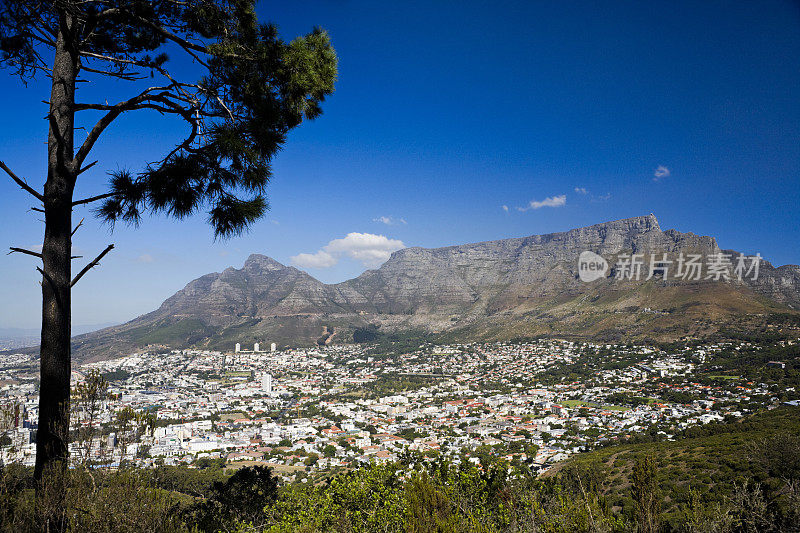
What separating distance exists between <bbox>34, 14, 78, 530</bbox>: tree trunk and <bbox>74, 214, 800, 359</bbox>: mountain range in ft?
237

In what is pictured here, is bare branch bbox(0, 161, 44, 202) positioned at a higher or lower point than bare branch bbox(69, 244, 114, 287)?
higher

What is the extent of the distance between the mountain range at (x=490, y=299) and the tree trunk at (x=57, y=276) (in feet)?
237

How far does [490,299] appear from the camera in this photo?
4916 inches

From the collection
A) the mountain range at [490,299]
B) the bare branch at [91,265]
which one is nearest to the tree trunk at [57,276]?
the bare branch at [91,265]

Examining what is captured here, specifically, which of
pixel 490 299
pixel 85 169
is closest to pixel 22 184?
pixel 85 169

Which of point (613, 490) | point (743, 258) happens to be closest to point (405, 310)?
point (743, 258)

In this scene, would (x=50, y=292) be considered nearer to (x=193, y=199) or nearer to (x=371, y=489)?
(x=193, y=199)

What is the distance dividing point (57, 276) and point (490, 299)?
415 ft

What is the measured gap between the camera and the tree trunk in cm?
236

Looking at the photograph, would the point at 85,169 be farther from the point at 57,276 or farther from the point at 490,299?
the point at 490,299

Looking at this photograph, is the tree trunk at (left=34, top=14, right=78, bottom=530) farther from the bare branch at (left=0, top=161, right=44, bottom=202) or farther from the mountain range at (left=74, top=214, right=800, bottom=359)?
the mountain range at (left=74, top=214, right=800, bottom=359)

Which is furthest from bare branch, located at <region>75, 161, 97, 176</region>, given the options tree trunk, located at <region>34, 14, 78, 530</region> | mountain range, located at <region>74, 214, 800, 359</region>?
mountain range, located at <region>74, 214, 800, 359</region>

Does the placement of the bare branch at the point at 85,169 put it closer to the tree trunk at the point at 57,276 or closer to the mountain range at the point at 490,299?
the tree trunk at the point at 57,276

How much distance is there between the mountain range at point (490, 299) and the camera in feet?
238
